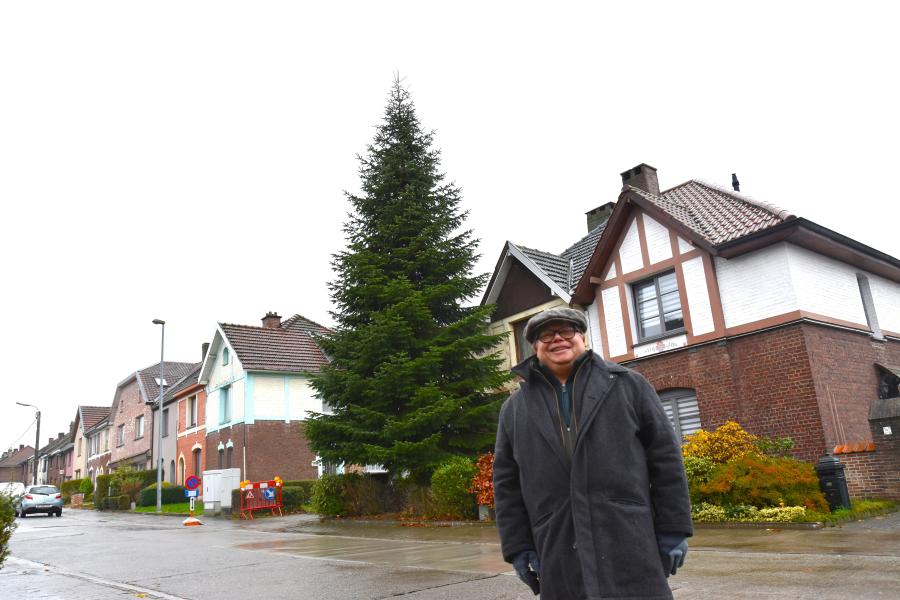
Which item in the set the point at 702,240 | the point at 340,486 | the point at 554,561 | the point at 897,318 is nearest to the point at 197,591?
the point at 554,561

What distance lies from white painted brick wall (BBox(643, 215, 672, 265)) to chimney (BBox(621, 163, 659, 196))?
→ 3197 millimetres

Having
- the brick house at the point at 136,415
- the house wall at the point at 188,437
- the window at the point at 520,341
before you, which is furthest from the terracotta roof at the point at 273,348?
the brick house at the point at 136,415

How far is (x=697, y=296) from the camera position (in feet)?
53.4

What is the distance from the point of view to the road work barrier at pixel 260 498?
75.2 feet

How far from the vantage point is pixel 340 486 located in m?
18.9

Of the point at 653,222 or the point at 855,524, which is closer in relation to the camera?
the point at 855,524

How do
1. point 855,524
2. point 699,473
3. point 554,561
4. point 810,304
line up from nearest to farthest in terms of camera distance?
point 554,561 < point 855,524 < point 699,473 < point 810,304

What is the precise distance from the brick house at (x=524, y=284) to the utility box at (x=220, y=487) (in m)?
11.1

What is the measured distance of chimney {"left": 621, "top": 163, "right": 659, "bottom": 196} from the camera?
807 inches

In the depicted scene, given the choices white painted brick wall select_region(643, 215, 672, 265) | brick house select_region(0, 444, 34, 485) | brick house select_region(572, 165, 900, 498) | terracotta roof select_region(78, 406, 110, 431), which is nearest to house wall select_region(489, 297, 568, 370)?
brick house select_region(572, 165, 900, 498)

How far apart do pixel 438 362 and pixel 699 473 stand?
658 cm

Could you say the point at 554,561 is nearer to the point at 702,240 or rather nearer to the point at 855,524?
the point at 855,524

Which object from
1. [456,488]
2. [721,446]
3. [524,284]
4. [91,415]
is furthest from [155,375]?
[721,446]

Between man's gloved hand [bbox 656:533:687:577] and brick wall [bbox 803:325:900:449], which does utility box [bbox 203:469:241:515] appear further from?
man's gloved hand [bbox 656:533:687:577]
